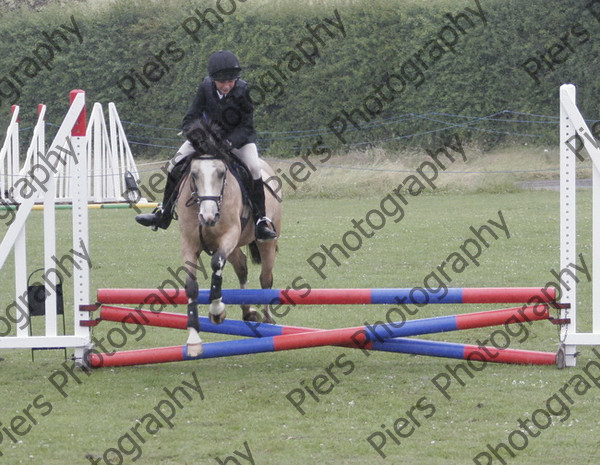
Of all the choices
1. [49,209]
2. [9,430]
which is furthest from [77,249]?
[9,430]

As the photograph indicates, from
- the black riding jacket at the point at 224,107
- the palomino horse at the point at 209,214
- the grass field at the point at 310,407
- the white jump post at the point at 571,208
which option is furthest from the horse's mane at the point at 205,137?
the white jump post at the point at 571,208

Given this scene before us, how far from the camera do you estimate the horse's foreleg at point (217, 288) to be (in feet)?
23.1

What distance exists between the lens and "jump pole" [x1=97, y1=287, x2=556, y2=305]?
7074 millimetres

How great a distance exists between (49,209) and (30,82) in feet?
71.7

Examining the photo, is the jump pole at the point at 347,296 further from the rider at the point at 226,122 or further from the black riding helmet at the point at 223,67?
the black riding helmet at the point at 223,67

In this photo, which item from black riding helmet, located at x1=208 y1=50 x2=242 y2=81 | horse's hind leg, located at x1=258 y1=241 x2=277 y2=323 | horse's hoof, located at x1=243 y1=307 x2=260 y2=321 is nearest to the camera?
black riding helmet, located at x1=208 y1=50 x2=242 y2=81

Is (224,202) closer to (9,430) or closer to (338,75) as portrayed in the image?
(9,430)

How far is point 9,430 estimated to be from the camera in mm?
5969

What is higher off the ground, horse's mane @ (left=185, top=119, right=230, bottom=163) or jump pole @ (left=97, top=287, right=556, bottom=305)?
horse's mane @ (left=185, top=119, right=230, bottom=163)

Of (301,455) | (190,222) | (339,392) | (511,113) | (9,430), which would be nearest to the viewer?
(301,455)

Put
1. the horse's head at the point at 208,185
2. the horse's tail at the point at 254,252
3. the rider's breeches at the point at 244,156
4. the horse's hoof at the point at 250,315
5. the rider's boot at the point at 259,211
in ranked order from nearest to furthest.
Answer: the horse's head at the point at 208,185 < the rider's breeches at the point at 244,156 < the rider's boot at the point at 259,211 < the horse's hoof at the point at 250,315 < the horse's tail at the point at 254,252

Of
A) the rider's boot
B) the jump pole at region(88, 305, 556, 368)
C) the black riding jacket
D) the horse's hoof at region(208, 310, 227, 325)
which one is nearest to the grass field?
the jump pole at region(88, 305, 556, 368)

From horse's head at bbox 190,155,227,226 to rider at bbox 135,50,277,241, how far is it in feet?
1.07

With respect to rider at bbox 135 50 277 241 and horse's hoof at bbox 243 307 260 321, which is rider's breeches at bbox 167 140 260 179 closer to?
rider at bbox 135 50 277 241
